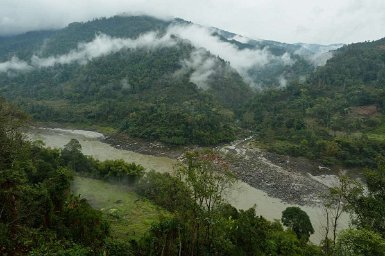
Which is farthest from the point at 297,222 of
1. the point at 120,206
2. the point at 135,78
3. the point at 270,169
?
the point at 135,78

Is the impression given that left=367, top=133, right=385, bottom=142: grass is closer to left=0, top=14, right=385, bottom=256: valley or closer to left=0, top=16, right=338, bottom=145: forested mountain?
left=0, top=14, right=385, bottom=256: valley

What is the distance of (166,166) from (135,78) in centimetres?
5561

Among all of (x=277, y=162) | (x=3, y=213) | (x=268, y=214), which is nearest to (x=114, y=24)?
(x=277, y=162)

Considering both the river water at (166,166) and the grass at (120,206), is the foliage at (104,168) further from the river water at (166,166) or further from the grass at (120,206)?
the river water at (166,166)

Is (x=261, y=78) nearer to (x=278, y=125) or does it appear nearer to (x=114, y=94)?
(x=114, y=94)

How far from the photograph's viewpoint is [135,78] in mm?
104438

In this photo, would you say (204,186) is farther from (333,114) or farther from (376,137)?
(333,114)

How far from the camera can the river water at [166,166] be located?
36875 mm

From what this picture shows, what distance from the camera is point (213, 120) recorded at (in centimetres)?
7069

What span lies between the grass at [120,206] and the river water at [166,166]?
5.51 meters

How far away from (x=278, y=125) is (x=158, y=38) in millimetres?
73615

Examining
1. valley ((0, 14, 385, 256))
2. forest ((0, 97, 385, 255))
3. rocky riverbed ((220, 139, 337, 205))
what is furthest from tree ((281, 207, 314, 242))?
rocky riverbed ((220, 139, 337, 205))

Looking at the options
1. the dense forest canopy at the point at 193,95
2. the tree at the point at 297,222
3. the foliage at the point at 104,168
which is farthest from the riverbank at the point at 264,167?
the foliage at the point at 104,168

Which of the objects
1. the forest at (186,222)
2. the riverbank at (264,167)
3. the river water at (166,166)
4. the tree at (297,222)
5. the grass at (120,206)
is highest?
the forest at (186,222)
